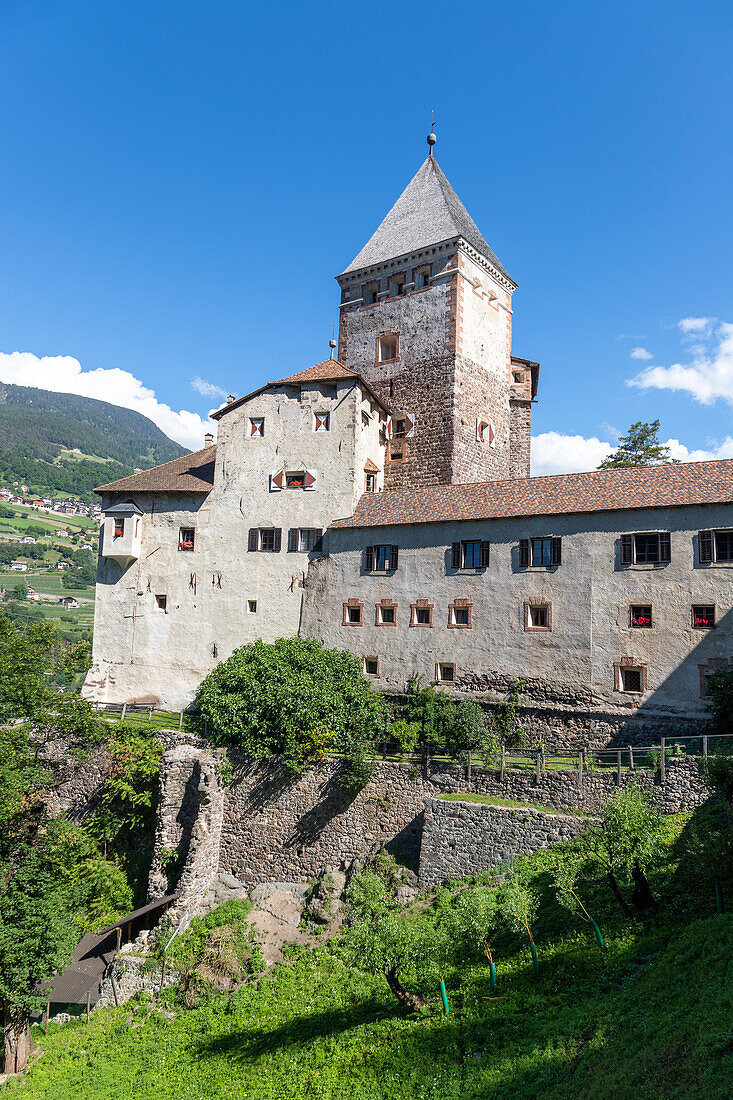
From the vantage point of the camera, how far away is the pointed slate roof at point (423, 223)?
40094 millimetres

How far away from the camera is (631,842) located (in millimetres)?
15758

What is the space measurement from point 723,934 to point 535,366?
35957 millimetres

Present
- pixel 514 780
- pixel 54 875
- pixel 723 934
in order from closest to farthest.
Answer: pixel 723 934 → pixel 514 780 → pixel 54 875

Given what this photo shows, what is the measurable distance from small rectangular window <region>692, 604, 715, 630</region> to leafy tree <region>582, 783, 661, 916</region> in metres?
10.2

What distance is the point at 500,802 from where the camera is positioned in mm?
22234

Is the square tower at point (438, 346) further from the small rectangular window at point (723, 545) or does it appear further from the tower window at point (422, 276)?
the small rectangular window at point (723, 545)

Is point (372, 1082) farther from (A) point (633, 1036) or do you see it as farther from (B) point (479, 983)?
(A) point (633, 1036)

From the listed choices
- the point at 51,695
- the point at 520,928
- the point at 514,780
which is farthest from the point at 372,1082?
the point at 51,695

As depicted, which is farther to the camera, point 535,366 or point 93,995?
point 535,366

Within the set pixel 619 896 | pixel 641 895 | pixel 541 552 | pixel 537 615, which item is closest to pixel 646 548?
pixel 541 552

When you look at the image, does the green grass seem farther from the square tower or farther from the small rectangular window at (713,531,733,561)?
the square tower

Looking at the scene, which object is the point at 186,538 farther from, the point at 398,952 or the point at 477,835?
the point at 398,952

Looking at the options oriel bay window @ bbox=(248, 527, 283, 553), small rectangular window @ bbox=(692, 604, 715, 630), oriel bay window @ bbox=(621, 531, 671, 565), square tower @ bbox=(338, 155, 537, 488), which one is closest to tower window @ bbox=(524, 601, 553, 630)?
oriel bay window @ bbox=(621, 531, 671, 565)

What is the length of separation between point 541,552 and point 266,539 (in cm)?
1462
